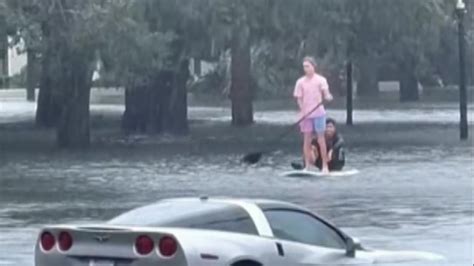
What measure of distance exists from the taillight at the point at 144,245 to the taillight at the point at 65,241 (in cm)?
67

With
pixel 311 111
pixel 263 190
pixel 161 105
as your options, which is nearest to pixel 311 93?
pixel 311 111

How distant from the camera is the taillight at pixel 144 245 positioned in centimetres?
1325

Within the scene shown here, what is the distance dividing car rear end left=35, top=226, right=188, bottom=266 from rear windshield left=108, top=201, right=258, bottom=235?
52 centimetres

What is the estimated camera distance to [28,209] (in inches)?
923

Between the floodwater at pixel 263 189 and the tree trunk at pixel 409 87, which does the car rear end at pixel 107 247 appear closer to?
the floodwater at pixel 263 189

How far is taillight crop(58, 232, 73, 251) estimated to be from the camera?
539 inches

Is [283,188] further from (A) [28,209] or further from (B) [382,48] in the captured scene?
(B) [382,48]

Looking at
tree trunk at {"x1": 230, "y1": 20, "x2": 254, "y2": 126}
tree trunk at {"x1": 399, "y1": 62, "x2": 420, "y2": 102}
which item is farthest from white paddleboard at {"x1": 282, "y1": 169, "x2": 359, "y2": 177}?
tree trunk at {"x1": 399, "y1": 62, "x2": 420, "y2": 102}

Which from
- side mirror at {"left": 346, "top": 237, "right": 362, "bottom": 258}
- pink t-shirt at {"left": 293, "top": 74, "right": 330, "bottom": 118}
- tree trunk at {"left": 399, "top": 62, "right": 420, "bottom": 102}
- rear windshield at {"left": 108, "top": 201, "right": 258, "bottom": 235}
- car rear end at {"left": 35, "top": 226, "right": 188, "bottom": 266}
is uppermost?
pink t-shirt at {"left": 293, "top": 74, "right": 330, "bottom": 118}

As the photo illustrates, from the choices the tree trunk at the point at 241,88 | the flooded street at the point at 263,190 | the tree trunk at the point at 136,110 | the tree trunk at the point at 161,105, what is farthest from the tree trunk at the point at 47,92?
the tree trunk at the point at 241,88

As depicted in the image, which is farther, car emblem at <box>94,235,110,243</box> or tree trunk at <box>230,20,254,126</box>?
tree trunk at <box>230,20,254,126</box>

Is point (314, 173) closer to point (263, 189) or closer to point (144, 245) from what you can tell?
point (263, 189)

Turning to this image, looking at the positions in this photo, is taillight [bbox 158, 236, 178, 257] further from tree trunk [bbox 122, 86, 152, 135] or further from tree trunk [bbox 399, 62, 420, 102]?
tree trunk [bbox 399, 62, 420, 102]

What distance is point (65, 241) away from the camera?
13.7 m
